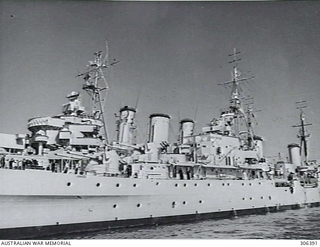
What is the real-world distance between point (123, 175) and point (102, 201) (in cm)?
106

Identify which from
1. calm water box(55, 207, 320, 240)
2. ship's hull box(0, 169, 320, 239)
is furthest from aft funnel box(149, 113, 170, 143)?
calm water box(55, 207, 320, 240)

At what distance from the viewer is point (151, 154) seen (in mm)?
9328

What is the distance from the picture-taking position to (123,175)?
772cm

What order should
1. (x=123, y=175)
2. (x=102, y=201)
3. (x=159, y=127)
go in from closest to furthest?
(x=102, y=201) → (x=123, y=175) → (x=159, y=127)

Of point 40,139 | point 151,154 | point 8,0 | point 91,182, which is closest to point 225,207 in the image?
point 151,154

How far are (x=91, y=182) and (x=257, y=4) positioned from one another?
4.58 m

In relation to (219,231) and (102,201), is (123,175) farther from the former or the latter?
(219,231)

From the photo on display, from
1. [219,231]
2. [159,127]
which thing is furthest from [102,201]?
[159,127]

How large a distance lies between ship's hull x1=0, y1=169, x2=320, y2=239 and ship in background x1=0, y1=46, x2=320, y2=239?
18 mm

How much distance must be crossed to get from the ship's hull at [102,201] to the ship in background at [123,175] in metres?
0.02

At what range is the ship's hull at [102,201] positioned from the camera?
570 cm

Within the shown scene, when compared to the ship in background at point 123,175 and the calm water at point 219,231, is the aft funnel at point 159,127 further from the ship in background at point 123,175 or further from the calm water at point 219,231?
the calm water at point 219,231

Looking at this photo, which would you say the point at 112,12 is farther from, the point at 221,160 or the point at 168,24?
the point at 221,160

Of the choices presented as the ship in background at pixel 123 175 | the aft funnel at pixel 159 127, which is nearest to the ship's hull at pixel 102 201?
the ship in background at pixel 123 175
